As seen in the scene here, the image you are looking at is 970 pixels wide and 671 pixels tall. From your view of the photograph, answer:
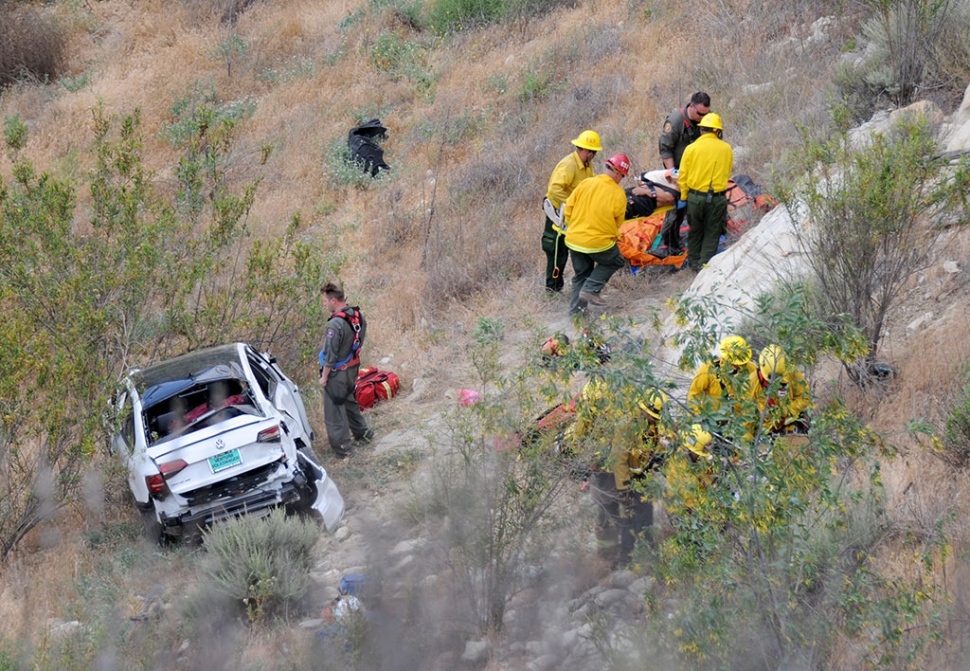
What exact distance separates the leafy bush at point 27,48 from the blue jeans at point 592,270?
15.7 meters

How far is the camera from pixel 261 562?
685 cm

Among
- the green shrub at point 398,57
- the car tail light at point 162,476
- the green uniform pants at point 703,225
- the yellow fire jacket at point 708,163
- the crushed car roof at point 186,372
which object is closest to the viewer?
the car tail light at point 162,476

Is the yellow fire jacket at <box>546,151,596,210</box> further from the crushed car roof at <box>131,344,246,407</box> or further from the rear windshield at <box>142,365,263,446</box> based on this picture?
the rear windshield at <box>142,365,263,446</box>

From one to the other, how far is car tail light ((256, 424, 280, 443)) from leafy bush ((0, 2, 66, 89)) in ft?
54.6

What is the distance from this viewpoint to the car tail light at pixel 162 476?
297 inches

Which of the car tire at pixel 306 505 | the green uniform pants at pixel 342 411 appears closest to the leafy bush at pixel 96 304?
the green uniform pants at pixel 342 411

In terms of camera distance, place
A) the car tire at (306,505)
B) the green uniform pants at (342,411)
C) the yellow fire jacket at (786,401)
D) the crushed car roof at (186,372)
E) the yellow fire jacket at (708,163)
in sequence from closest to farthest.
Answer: the yellow fire jacket at (786,401)
the car tire at (306,505)
the crushed car roof at (186,372)
the green uniform pants at (342,411)
the yellow fire jacket at (708,163)

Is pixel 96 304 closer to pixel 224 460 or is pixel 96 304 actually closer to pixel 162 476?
pixel 162 476

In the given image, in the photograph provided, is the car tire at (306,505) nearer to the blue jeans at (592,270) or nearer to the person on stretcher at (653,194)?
the blue jeans at (592,270)

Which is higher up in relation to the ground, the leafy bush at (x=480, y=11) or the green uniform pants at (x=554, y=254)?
the leafy bush at (x=480, y=11)

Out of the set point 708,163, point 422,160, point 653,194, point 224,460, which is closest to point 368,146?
point 422,160

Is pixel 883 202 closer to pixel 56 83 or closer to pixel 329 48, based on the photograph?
pixel 329 48

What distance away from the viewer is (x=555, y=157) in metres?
14.5

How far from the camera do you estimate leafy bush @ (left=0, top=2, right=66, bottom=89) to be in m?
21.6
